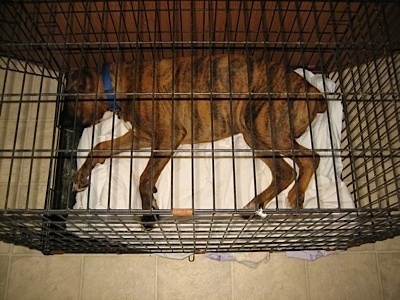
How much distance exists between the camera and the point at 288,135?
181 centimetres

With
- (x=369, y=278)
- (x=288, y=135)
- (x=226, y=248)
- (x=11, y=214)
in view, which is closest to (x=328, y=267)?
(x=369, y=278)

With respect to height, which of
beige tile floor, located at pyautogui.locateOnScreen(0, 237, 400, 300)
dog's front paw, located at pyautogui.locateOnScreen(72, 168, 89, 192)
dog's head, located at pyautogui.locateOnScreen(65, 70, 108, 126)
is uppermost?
dog's head, located at pyautogui.locateOnScreen(65, 70, 108, 126)

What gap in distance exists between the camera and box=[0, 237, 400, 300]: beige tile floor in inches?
76.1

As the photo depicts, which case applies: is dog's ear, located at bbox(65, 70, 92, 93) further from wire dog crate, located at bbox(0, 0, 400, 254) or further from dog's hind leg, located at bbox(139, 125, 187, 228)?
dog's hind leg, located at bbox(139, 125, 187, 228)

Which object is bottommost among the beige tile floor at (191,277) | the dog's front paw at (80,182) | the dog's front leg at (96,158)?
the beige tile floor at (191,277)

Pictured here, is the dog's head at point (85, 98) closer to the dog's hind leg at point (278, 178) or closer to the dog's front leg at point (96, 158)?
the dog's front leg at point (96, 158)

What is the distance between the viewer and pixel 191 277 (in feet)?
6.44

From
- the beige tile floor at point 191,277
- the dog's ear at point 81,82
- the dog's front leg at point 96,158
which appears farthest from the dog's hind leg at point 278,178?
the dog's ear at point 81,82

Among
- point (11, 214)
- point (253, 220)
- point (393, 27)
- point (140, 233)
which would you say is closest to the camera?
point (11, 214)

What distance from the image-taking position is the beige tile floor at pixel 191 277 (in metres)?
1.93

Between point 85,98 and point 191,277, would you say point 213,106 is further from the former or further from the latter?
point 191,277

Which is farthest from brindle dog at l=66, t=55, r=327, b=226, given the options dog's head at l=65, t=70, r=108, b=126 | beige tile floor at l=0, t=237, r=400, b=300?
beige tile floor at l=0, t=237, r=400, b=300

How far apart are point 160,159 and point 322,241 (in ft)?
2.88

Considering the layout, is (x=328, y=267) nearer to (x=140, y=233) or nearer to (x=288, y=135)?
(x=288, y=135)
